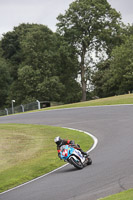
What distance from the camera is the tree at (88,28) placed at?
6538cm

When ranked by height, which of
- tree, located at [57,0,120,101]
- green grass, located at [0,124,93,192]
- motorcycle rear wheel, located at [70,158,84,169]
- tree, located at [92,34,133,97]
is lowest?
green grass, located at [0,124,93,192]

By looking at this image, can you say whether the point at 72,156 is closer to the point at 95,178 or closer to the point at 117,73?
the point at 95,178

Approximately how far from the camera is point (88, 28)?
219 feet

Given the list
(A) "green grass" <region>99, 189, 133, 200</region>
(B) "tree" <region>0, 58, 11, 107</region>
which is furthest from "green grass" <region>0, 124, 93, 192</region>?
(B) "tree" <region>0, 58, 11, 107</region>

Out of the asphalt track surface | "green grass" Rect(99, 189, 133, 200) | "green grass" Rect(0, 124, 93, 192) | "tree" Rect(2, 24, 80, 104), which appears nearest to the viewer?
"green grass" Rect(99, 189, 133, 200)

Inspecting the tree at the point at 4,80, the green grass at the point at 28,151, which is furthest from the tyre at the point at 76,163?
the tree at the point at 4,80

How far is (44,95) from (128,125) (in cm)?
3982

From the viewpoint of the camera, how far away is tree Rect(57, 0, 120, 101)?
214 ft

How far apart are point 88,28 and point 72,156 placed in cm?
5568

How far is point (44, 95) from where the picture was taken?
2457 inches

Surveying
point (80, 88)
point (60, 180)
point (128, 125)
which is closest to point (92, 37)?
point (80, 88)

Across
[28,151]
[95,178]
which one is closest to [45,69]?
[28,151]

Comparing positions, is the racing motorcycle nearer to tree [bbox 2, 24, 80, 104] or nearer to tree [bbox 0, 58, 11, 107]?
tree [bbox 2, 24, 80, 104]

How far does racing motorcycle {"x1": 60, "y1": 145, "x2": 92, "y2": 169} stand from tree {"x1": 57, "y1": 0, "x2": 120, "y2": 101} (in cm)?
5279
